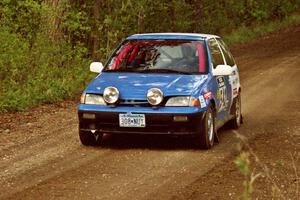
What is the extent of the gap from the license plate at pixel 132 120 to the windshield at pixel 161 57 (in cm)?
111

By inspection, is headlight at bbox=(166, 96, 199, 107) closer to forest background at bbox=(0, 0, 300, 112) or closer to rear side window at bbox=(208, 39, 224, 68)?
rear side window at bbox=(208, 39, 224, 68)

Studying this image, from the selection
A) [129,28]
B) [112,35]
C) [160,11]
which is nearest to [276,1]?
[160,11]

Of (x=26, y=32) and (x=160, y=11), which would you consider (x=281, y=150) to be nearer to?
(x=26, y=32)

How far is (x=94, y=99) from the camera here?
9508 mm

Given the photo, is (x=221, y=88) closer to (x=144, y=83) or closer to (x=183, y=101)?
(x=183, y=101)

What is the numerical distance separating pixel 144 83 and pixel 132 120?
1.98 ft

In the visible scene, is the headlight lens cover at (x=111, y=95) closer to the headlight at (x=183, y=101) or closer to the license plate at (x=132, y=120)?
the license plate at (x=132, y=120)

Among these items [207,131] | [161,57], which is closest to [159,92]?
[207,131]

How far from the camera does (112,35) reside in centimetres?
1912

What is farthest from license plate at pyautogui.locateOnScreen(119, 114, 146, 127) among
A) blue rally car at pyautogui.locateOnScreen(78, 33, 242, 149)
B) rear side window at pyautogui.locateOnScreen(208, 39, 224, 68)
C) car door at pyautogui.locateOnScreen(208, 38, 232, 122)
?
rear side window at pyautogui.locateOnScreen(208, 39, 224, 68)

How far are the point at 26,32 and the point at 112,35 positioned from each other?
2.88 metres

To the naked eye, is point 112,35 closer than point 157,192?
No

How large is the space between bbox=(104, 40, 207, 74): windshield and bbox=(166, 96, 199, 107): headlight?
2.84 ft

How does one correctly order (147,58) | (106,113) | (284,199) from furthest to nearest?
(147,58) < (106,113) < (284,199)
